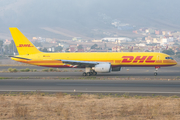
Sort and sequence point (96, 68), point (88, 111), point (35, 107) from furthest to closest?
point (96, 68)
point (35, 107)
point (88, 111)

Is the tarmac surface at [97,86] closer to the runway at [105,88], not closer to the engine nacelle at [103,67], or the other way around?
the runway at [105,88]

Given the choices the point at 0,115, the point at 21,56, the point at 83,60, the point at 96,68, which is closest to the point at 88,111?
the point at 0,115

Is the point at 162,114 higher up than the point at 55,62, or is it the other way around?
the point at 55,62

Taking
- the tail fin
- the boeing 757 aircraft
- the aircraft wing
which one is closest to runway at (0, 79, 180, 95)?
the boeing 757 aircraft

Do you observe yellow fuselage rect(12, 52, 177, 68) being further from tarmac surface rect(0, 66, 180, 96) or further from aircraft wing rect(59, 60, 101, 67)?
tarmac surface rect(0, 66, 180, 96)

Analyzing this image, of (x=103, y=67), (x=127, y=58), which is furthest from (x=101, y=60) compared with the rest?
(x=127, y=58)

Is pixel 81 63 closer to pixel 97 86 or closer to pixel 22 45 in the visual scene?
pixel 22 45

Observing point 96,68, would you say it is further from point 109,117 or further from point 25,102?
point 109,117

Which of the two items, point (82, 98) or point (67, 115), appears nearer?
point (67, 115)

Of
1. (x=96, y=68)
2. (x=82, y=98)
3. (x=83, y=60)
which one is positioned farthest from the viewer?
(x=83, y=60)

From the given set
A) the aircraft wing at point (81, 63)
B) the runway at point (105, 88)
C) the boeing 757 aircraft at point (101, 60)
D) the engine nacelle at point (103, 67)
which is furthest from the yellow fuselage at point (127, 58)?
the runway at point (105, 88)

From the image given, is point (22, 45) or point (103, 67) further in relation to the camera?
point (22, 45)

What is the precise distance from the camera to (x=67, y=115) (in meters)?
12.6

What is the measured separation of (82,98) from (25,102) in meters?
3.87
